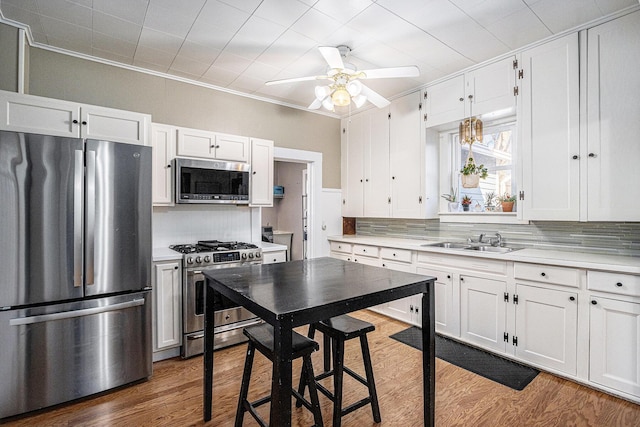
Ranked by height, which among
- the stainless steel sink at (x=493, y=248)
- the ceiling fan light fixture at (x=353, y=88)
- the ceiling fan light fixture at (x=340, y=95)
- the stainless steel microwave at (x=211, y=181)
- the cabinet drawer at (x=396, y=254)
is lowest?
the cabinet drawer at (x=396, y=254)

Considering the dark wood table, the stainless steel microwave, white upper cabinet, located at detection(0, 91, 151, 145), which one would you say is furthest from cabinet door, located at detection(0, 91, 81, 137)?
the dark wood table

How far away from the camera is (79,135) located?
7.76 feet

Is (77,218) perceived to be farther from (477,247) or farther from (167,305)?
(477,247)

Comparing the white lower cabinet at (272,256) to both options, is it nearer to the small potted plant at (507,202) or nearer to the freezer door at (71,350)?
the freezer door at (71,350)

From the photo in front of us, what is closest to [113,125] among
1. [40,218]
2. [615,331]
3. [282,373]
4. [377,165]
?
[40,218]

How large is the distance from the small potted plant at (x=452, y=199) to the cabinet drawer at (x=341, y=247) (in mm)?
1285

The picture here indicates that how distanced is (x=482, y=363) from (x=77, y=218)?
3196 mm

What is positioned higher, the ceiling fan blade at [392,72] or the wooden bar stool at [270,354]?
the ceiling fan blade at [392,72]

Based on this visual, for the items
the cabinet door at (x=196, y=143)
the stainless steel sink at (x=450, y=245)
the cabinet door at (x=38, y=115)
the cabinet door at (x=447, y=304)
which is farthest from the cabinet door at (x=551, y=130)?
the cabinet door at (x=38, y=115)

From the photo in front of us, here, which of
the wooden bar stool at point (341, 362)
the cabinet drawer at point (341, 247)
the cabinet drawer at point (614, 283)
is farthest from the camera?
the cabinet drawer at point (341, 247)

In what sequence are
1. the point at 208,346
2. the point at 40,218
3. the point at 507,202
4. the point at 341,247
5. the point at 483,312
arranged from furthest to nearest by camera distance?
the point at 341,247, the point at 507,202, the point at 483,312, the point at 40,218, the point at 208,346

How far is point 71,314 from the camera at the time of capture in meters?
2.16

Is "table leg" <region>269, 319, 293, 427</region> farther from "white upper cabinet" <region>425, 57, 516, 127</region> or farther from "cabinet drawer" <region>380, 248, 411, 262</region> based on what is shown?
"white upper cabinet" <region>425, 57, 516, 127</region>

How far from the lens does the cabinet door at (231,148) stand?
3.32 m
